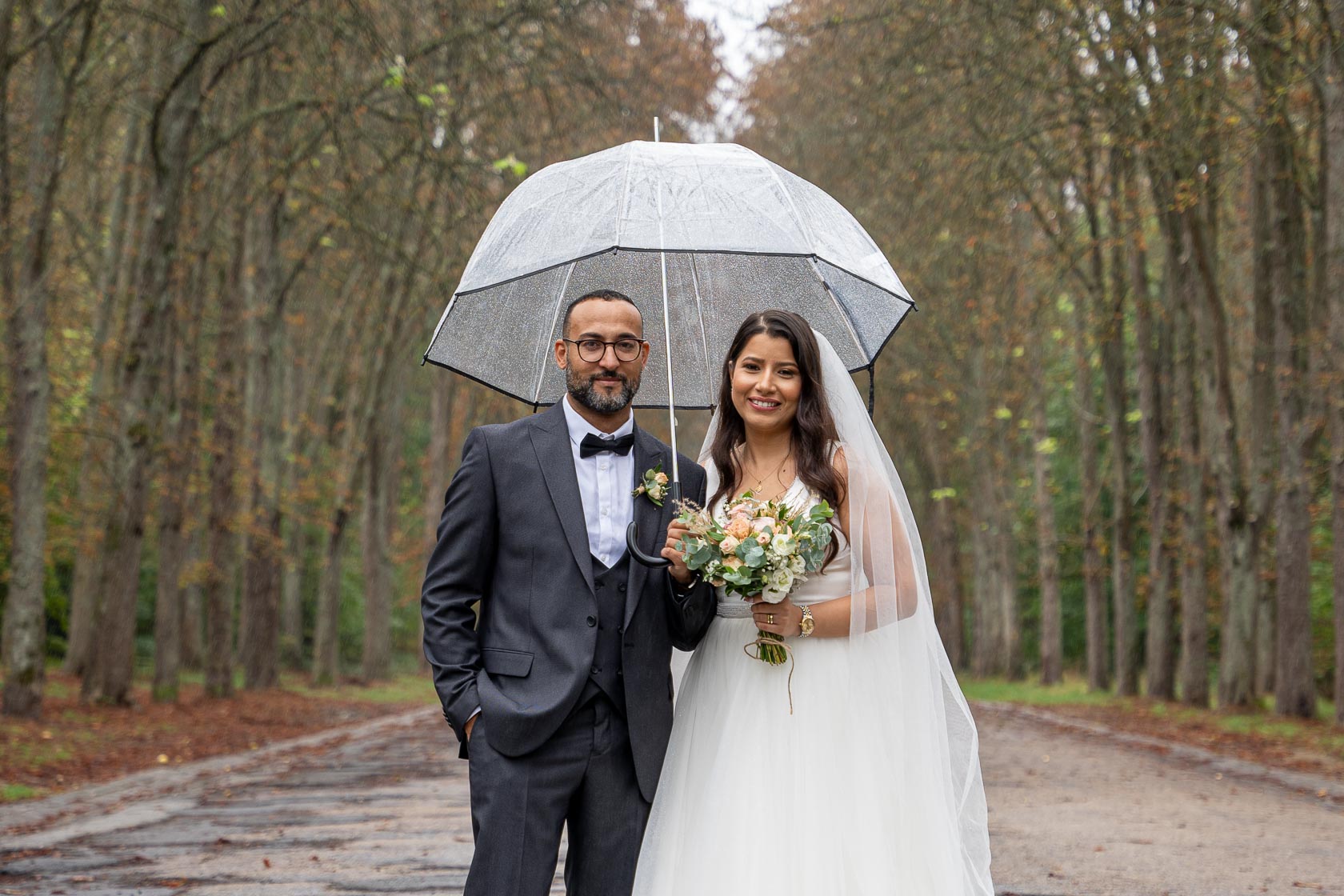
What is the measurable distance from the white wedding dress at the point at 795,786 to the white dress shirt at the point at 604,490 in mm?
346

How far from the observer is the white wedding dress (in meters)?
4.77

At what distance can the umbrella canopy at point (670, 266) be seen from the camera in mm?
4961

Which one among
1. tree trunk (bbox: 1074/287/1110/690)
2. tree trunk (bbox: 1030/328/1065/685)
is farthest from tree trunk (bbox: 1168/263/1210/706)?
tree trunk (bbox: 1030/328/1065/685)

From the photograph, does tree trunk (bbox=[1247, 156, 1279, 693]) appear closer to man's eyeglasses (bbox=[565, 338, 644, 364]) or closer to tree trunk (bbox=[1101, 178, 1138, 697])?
tree trunk (bbox=[1101, 178, 1138, 697])

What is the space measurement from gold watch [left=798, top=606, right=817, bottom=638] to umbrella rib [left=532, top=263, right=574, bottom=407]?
142 cm

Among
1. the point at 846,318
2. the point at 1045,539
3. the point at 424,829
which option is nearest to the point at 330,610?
the point at 1045,539

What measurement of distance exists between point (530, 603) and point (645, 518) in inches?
18.1

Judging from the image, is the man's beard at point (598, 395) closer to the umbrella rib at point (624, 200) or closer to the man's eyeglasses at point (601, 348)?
the man's eyeglasses at point (601, 348)

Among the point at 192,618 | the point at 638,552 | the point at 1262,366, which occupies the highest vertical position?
the point at 1262,366

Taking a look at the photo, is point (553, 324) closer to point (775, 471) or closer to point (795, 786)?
point (775, 471)

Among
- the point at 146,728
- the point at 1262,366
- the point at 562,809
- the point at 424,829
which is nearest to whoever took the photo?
the point at 562,809

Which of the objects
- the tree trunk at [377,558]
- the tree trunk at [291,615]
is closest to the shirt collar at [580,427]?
the tree trunk at [377,558]

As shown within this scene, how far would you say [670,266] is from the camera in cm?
594

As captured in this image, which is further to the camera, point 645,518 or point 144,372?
point 144,372
